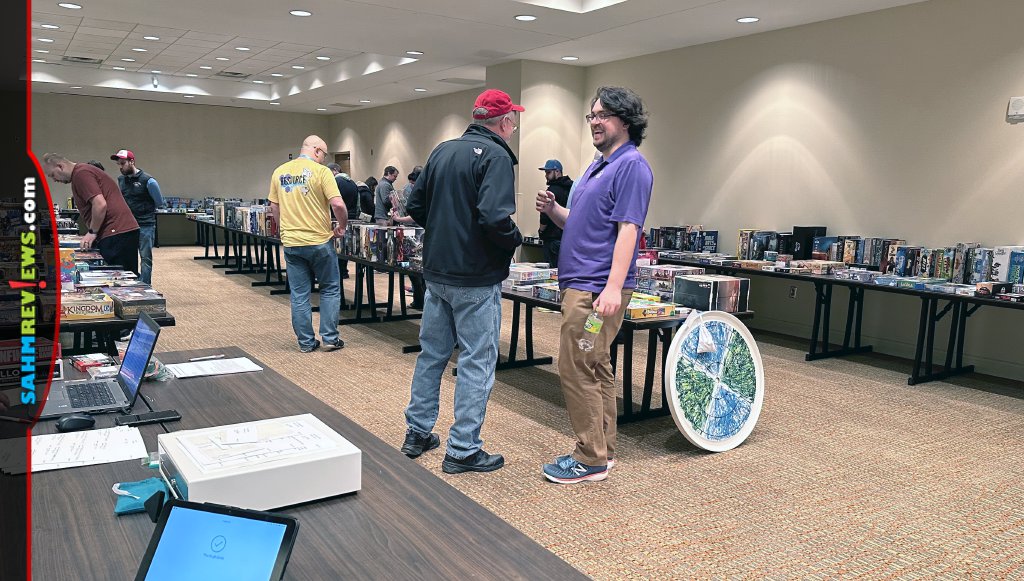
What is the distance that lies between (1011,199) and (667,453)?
359 centimetres

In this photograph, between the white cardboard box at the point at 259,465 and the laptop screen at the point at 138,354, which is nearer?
the white cardboard box at the point at 259,465

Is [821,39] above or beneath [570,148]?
above

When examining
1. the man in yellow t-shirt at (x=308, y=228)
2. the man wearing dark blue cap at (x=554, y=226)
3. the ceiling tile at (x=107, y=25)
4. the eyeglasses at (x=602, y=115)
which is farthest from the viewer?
the ceiling tile at (x=107, y=25)

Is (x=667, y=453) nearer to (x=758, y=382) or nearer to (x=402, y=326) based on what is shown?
(x=758, y=382)

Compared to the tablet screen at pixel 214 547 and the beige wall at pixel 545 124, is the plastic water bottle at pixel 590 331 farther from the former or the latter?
the beige wall at pixel 545 124

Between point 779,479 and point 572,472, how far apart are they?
927mm

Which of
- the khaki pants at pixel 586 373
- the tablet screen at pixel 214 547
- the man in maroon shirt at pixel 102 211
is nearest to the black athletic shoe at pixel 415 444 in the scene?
the khaki pants at pixel 586 373

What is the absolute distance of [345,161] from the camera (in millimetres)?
15789

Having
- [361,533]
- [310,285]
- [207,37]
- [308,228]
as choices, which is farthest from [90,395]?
[207,37]

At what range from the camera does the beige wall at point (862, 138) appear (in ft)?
17.3

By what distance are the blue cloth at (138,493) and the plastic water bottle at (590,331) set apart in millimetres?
1747

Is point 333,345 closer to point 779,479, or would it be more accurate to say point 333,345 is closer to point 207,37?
point 779,479

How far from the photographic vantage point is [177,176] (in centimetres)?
1494


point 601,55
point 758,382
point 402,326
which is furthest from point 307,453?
point 601,55
